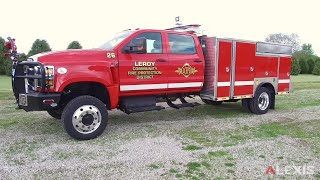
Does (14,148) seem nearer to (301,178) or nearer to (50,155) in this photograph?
(50,155)

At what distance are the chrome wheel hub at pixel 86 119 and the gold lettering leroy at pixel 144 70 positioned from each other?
1.11 metres

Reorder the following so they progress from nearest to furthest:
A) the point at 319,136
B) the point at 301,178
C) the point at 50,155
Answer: the point at 301,178 < the point at 50,155 < the point at 319,136

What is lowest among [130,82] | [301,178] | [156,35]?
[301,178]

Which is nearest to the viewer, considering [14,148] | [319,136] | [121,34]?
[14,148]

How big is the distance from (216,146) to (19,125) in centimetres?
444

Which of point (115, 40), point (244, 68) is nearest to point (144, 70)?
point (115, 40)

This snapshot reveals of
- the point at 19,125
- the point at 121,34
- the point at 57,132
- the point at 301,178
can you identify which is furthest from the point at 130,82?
the point at 301,178

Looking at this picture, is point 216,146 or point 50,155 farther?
point 216,146

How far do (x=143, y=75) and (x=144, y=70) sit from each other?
11cm

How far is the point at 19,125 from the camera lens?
7574 millimetres

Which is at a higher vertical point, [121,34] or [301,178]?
[121,34]

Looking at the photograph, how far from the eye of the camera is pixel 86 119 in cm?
633

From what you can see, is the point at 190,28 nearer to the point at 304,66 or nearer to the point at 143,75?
the point at 143,75

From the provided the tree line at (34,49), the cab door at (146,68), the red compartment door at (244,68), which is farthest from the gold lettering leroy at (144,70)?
the tree line at (34,49)
